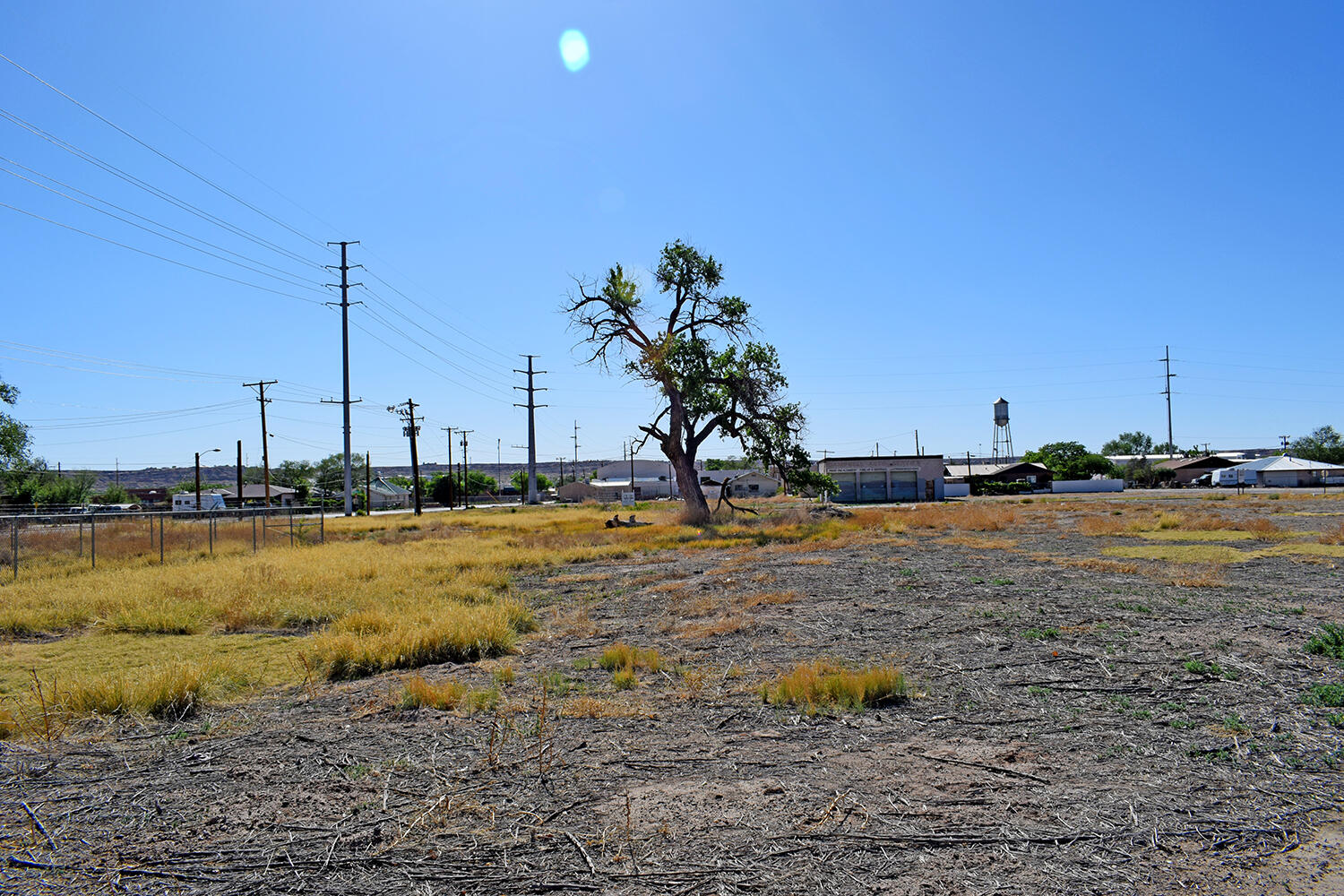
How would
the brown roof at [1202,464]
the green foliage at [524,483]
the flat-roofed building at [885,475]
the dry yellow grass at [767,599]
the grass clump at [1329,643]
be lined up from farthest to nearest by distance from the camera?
the green foliage at [524,483], the brown roof at [1202,464], the flat-roofed building at [885,475], the dry yellow grass at [767,599], the grass clump at [1329,643]

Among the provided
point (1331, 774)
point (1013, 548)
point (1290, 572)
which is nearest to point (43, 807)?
point (1331, 774)

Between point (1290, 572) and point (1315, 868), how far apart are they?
48.7ft

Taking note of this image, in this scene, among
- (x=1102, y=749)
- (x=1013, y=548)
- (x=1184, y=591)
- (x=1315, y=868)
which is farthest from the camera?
(x=1013, y=548)

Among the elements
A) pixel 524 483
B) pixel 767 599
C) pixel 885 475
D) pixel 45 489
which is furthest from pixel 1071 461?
pixel 45 489

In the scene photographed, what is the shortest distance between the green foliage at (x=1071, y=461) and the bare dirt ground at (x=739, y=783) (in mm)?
92797

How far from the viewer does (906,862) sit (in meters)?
4.15

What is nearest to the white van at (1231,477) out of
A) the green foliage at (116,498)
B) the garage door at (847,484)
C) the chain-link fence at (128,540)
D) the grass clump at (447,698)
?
the garage door at (847,484)

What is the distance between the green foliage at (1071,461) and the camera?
3684 inches

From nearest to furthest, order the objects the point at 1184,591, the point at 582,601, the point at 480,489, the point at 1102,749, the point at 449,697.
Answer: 1. the point at 1102,749
2. the point at 449,697
3. the point at 1184,591
4. the point at 582,601
5. the point at 480,489

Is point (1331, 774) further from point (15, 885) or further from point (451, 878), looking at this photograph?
point (15, 885)

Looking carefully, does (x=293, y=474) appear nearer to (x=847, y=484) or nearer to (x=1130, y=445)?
(x=847, y=484)

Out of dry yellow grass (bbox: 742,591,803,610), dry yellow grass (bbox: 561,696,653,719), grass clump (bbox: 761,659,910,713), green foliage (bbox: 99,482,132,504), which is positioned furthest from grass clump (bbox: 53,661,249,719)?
green foliage (bbox: 99,482,132,504)

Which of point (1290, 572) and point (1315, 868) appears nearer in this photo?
point (1315, 868)

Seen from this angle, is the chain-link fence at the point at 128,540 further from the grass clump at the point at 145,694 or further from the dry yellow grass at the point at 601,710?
the dry yellow grass at the point at 601,710
